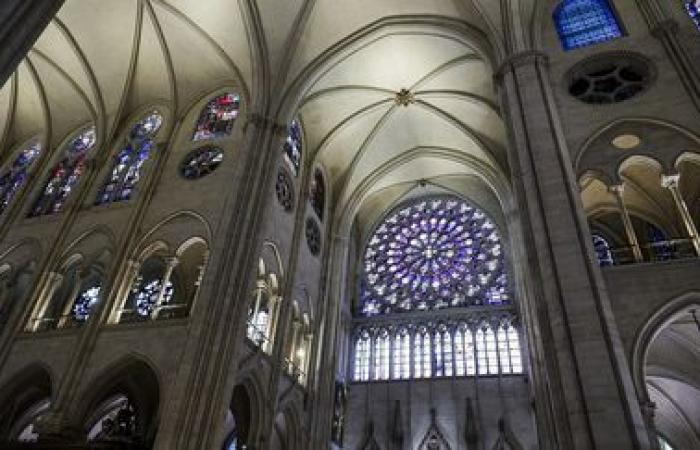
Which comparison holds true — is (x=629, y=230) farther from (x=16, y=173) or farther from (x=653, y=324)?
(x=16, y=173)

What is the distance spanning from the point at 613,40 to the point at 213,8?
10385 millimetres

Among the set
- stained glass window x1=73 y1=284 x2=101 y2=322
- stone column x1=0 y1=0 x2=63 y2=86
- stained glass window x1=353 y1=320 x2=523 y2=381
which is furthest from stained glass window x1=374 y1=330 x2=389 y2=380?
stone column x1=0 y1=0 x2=63 y2=86

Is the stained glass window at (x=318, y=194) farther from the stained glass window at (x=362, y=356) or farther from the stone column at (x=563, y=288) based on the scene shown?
the stone column at (x=563, y=288)

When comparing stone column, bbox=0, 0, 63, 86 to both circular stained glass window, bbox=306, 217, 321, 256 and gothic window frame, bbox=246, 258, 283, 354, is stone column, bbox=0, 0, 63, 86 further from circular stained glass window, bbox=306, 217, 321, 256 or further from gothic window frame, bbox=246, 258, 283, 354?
circular stained glass window, bbox=306, 217, 321, 256

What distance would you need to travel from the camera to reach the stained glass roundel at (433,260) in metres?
18.5

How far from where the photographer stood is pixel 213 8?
14.6 meters

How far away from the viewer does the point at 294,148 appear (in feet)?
56.6

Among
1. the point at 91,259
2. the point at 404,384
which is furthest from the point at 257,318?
the point at 404,384

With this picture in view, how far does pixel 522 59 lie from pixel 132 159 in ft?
38.6

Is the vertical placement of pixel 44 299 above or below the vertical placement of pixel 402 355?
below

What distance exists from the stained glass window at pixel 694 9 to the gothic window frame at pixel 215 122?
11.7 meters

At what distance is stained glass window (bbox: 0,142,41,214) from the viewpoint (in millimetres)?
16953

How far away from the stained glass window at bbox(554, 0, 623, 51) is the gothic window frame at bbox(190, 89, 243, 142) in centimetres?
918

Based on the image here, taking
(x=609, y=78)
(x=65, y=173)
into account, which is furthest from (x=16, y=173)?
(x=609, y=78)
